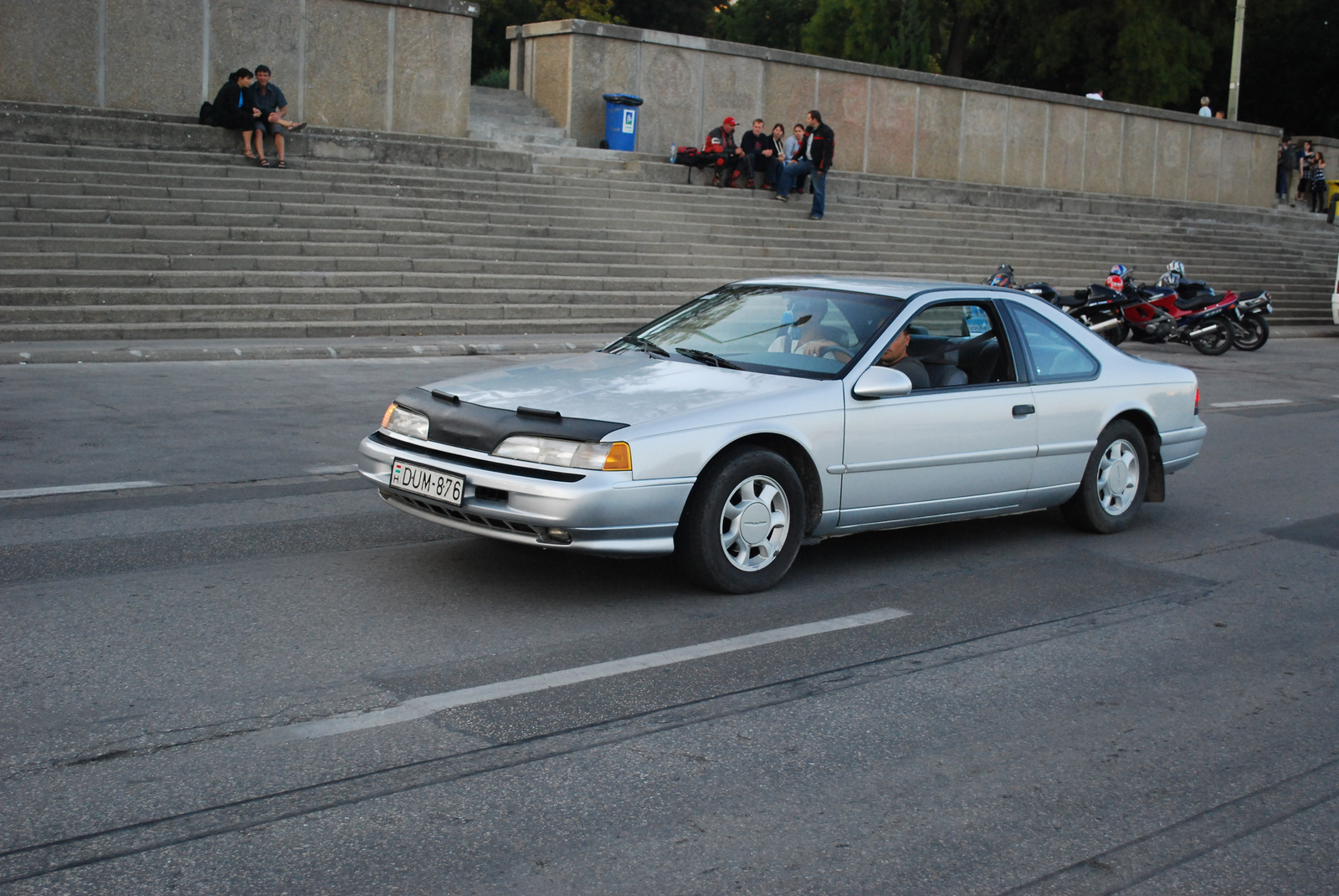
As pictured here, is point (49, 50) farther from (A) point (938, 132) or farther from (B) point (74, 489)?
(A) point (938, 132)

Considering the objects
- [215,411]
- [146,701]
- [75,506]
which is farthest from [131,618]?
[215,411]

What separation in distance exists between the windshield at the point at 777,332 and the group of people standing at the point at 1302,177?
123 ft

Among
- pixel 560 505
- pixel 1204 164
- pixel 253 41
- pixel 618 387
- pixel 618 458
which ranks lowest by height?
pixel 560 505

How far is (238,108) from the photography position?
19.4m

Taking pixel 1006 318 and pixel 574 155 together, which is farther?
pixel 574 155

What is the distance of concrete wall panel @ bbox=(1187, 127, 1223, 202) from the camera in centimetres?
3756

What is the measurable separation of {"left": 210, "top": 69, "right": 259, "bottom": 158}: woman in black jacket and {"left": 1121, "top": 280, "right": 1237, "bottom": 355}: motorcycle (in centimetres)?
1316

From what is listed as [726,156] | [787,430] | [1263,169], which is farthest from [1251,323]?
[1263,169]

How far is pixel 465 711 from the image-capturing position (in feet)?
14.6

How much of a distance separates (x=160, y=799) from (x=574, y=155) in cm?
2171

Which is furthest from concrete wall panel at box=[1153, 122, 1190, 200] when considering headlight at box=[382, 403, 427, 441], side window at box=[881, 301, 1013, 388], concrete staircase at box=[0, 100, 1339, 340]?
headlight at box=[382, 403, 427, 441]

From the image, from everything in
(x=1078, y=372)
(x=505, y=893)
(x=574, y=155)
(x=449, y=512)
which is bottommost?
(x=505, y=893)

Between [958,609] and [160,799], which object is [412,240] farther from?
[160,799]

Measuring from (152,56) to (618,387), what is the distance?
16907 mm
